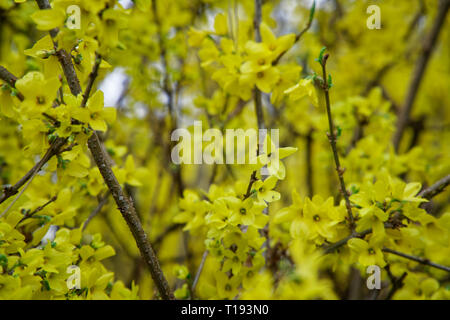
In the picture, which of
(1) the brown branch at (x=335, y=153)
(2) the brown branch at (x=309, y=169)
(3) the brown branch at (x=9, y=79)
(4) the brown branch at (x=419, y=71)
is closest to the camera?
(3) the brown branch at (x=9, y=79)

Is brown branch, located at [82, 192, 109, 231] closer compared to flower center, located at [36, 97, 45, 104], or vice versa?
flower center, located at [36, 97, 45, 104]

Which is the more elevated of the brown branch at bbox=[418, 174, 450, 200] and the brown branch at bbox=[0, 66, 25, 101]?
the brown branch at bbox=[0, 66, 25, 101]

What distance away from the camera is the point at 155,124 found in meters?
3.15

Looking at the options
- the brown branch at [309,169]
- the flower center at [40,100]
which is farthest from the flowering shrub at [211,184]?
the brown branch at [309,169]

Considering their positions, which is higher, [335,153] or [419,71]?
[419,71]

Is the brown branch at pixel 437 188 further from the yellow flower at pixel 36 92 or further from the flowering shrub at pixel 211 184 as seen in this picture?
the yellow flower at pixel 36 92

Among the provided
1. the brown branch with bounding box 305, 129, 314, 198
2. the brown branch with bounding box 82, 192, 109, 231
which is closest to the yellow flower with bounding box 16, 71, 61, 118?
the brown branch with bounding box 82, 192, 109, 231

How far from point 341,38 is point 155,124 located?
213cm

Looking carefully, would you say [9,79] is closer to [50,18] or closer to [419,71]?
[50,18]

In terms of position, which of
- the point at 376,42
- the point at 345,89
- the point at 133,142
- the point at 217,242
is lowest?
the point at 217,242

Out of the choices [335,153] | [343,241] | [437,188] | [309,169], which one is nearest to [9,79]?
[335,153]

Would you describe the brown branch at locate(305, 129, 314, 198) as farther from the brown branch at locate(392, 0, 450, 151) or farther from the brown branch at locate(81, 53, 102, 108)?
the brown branch at locate(81, 53, 102, 108)
